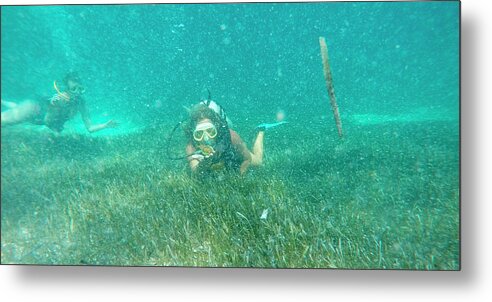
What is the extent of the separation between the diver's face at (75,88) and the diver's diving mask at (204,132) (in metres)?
2.94

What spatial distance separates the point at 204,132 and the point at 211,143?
8.3 inches

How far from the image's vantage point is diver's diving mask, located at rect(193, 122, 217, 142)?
15.2 feet

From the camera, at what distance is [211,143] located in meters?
4.75

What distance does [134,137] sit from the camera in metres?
7.86

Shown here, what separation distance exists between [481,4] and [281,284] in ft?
13.0

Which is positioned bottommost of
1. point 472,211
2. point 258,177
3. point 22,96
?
point 472,211

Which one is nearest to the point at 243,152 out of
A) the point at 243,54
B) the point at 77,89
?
the point at 77,89

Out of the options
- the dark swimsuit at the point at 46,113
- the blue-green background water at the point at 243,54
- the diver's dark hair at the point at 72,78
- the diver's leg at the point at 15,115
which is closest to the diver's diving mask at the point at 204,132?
the blue-green background water at the point at 243,54

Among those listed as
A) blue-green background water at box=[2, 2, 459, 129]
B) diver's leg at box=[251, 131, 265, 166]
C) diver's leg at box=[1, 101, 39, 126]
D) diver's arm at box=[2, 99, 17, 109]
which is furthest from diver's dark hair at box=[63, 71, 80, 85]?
diver's leg at box=[251, 131, 265, 166]

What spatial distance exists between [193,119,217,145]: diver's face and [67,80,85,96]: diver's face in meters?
2.93

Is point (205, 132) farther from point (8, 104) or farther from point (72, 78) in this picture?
point (72, 78)

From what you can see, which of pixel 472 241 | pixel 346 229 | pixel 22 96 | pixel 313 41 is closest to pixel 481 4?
pixel 472 241

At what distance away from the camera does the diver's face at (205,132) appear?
4645mm

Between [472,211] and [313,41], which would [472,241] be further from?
[313,41]
